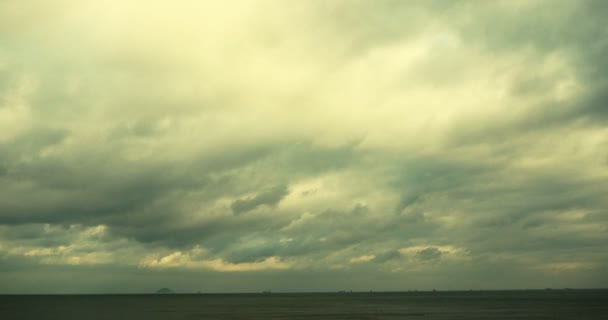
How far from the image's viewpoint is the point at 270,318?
117m

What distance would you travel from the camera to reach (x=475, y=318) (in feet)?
364

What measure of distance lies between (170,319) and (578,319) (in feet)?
296

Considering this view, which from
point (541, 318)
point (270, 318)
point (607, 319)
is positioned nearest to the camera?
point (607, 319)

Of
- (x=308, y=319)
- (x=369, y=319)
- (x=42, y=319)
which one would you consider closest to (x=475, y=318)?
(x=369, y=319)

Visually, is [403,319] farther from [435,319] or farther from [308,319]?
[308,319]

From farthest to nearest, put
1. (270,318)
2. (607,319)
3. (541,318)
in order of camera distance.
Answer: (270,318), (541,318), (607,319)

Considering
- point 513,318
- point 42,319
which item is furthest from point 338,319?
point 42,319

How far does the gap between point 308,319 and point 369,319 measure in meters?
14.3

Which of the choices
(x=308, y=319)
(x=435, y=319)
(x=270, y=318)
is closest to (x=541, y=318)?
(x=435, y=319)

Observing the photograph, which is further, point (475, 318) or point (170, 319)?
point (170, 319)

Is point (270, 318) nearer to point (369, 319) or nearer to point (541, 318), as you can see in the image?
point (369, 319)

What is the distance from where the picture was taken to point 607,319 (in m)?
102

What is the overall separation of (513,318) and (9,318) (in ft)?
392

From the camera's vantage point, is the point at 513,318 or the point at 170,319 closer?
the point at 513,318
